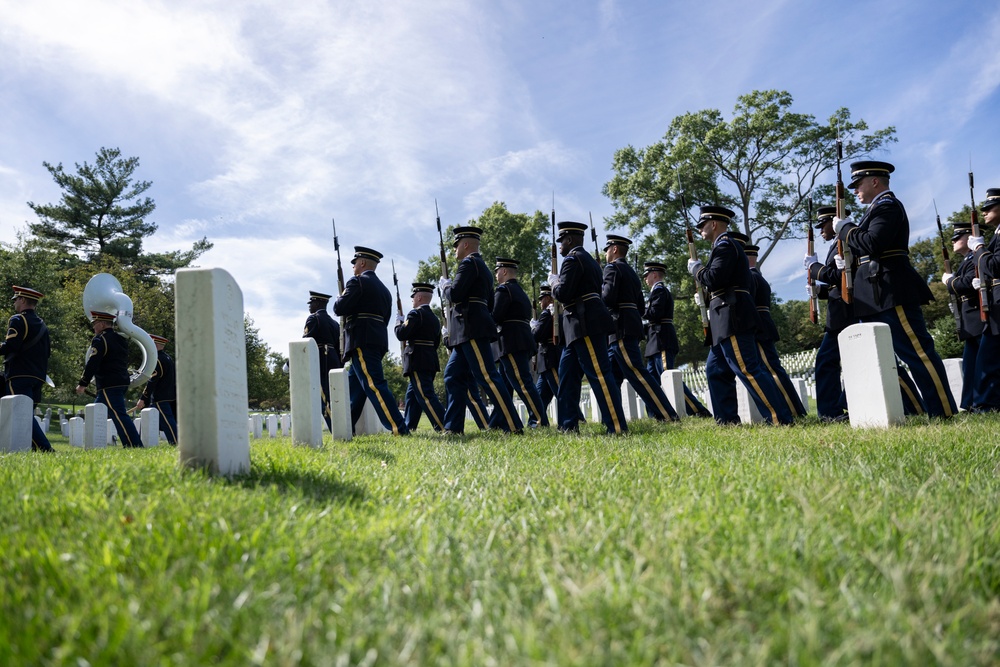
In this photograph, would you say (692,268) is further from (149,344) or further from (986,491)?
(149,344)

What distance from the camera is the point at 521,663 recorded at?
4.40 feet

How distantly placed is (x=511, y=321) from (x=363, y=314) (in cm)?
213

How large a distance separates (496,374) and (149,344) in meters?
5.43

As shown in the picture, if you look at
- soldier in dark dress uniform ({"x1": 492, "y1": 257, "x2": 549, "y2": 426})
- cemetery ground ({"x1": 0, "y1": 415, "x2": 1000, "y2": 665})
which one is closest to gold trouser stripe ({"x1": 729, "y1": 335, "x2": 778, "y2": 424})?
soldier in dark dress uniform ({"x1": 492, "y1": 257, "x2": 549, "y2": 426})

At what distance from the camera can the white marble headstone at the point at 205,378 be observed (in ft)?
11.7

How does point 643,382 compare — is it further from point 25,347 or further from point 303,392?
point 25,347

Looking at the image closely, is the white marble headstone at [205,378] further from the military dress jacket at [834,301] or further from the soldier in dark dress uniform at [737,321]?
the military dress jacket at [834,301]

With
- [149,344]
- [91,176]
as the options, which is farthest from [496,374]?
[91,176]

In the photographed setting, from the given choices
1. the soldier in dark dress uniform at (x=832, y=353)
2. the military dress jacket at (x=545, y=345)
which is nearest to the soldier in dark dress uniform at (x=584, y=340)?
the soldier in dark dress uniform at (x=832, y=353)

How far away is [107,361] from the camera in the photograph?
34.8 feet

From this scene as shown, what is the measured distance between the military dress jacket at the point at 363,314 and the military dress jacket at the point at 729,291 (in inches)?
175

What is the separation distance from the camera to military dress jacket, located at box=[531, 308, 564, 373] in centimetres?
1160

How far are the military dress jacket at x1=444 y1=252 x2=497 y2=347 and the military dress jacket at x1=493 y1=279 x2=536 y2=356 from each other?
1.10 metres

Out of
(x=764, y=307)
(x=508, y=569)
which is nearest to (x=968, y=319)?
(x=764, y=307)
